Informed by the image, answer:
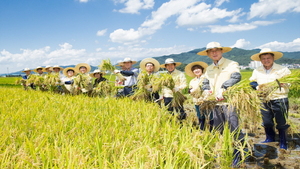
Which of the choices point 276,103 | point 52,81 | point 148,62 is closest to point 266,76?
point 276,103

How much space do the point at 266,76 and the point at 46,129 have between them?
127 inches

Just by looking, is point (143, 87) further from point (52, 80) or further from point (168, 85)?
point (52, 80)

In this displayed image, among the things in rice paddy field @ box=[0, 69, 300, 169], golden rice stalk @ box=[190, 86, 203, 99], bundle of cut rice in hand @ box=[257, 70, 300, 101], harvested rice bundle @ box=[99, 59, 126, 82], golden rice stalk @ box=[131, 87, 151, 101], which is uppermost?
harvested rice bundle @ box=[99, 59, 126, 82]

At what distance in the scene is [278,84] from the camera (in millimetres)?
2859

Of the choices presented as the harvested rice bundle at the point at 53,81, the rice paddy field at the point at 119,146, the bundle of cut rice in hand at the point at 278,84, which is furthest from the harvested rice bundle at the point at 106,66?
the bundle of cut rice in hand at the point at 278,84

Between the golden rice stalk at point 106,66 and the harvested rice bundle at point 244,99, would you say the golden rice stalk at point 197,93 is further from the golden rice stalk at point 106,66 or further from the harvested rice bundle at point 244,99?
the golden rice stalk at point 106,66

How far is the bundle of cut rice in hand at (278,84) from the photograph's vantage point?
2.83 metres

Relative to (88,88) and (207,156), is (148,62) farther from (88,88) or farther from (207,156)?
(207,156)

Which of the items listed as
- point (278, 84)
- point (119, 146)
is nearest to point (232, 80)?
point (278, 84)

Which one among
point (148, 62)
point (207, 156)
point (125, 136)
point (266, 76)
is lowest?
point (207, 156)

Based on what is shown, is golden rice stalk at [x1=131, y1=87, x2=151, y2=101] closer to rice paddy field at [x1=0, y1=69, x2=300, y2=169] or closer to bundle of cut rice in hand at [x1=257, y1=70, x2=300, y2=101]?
rice paddy field at [x1=0, y1=69, x2=300, y2=169]

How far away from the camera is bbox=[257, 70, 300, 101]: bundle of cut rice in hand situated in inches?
111

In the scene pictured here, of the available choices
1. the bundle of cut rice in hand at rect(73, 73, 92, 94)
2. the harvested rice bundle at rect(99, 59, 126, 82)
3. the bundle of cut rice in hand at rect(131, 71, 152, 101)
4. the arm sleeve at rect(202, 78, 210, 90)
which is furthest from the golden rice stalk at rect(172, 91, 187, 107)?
the bundle of cut rice in hand at rect(73, 73, 92, 94)

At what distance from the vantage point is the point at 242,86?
285 centimetres
